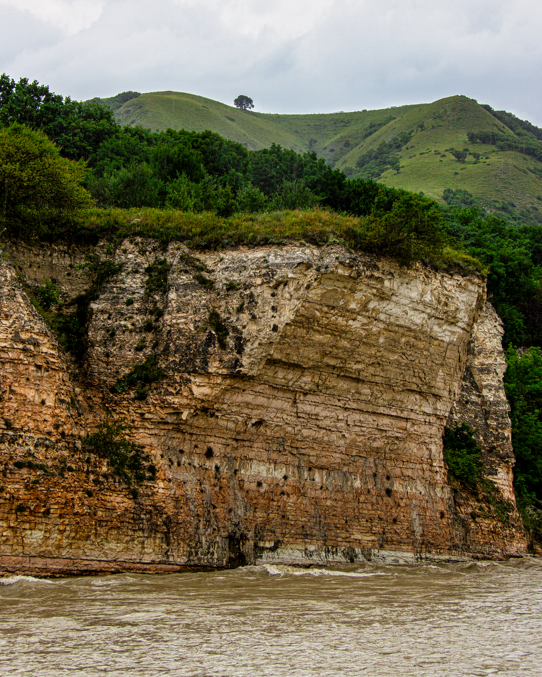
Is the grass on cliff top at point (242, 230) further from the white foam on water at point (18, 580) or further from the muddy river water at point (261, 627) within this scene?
the white foam on water at point (18, 580)

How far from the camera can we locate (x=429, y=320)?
1894 centimetres

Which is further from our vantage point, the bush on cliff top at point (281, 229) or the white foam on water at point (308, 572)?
the bush on cliff top at point (281, 229)

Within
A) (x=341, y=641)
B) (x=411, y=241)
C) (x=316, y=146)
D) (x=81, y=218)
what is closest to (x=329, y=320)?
(x=411, y=241)

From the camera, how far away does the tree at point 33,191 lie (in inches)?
611

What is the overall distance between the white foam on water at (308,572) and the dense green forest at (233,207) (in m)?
8.98

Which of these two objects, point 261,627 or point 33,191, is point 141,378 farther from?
point 261,627

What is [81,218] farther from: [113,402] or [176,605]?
[176,605]

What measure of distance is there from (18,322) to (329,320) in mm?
8226

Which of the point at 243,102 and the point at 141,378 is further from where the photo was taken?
the point at 243,102

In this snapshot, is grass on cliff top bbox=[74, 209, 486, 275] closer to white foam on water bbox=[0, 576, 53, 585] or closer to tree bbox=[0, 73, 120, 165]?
white foam on water bbox=[0, 576, 53, 585]

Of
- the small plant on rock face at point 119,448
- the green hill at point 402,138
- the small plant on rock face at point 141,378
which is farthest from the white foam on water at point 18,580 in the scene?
the green hill at point 402,138

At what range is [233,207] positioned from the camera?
22266mm

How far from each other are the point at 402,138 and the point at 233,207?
221 ft

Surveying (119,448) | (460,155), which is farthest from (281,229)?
(460,155)
